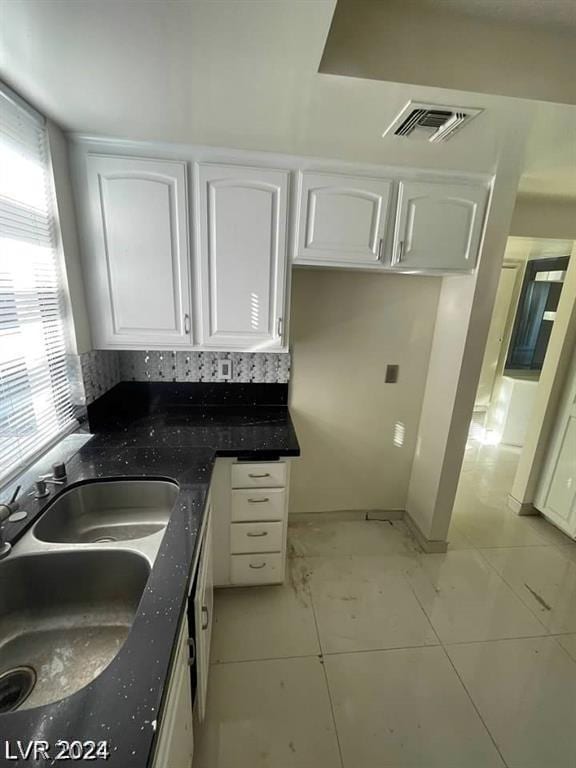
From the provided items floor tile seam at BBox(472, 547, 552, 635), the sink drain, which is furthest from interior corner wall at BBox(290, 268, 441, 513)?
the sink drain

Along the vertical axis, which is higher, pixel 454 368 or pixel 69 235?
pixel 69 235

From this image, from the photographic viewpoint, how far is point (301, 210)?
159 cm

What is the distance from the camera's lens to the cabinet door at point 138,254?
148 centimetres

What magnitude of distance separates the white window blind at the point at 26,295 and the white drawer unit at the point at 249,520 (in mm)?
799

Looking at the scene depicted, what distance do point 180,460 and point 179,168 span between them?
4.36ft

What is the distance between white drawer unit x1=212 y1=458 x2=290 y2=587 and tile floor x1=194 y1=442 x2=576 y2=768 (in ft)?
0.53

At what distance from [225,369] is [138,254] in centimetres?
79

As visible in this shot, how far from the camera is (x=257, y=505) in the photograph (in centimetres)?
170

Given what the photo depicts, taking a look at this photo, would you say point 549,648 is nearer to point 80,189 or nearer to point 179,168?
point 179,168

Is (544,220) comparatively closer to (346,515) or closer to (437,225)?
(437,225)

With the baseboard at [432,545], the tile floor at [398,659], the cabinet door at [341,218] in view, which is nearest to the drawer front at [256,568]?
the tile floor at [398,659]

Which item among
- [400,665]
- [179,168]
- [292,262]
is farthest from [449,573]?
[179,168]

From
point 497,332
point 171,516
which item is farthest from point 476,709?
point 497,332

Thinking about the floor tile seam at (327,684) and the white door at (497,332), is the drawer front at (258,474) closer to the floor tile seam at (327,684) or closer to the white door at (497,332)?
the floor tile seam at (327,684)
